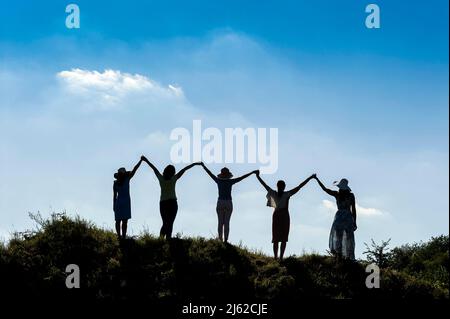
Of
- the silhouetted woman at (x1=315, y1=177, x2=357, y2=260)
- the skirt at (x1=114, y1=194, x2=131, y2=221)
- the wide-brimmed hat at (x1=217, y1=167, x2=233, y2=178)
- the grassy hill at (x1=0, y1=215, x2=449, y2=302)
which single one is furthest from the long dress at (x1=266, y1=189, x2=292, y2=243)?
the skirt at (x1=114, y1=194, x2=131, y2=221)

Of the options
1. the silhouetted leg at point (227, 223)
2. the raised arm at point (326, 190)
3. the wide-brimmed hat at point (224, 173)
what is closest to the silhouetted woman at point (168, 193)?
the wide-brimmed hat at point (224, 173)

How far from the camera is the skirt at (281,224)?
18672 mm

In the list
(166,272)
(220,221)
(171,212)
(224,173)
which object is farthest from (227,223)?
(166,272)

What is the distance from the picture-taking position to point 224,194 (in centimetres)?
1872

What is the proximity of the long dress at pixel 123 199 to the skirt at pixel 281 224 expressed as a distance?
447 centimetres

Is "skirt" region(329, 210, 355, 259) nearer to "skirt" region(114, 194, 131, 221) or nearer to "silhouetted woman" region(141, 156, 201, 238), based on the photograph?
"silhouetted woman" region(141, 156, 201, 238)

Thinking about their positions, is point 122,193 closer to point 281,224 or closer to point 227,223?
point 227,223

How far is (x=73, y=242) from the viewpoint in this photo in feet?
63.1

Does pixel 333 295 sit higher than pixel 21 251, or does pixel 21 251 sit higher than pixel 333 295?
pixel 21 251

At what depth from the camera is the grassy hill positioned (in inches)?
684
